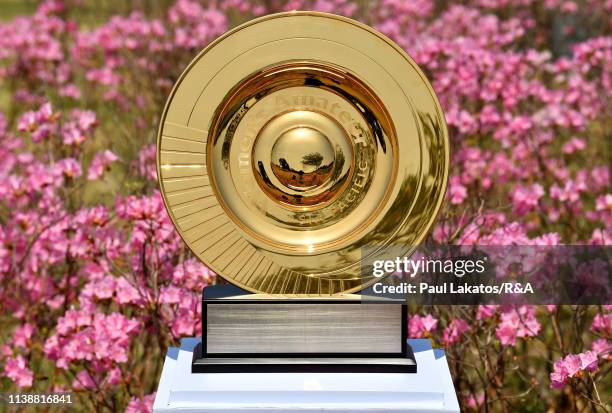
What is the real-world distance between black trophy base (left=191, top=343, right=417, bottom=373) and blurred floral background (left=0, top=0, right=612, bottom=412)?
414mm

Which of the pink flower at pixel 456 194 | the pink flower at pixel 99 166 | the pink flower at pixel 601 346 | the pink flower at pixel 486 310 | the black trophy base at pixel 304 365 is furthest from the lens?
the pink flower at pixel 456 194

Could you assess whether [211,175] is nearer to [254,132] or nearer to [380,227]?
[254,132]

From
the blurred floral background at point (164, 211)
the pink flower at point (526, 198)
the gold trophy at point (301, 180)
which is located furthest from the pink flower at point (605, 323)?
the gold trophy at point (301, 180)

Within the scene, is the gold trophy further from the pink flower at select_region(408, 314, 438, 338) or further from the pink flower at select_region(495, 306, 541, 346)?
the pink flower at select_region(495, 306, 541, 346)

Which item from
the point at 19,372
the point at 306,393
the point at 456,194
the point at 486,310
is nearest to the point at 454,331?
the point at 486,310

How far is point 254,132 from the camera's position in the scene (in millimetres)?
2287

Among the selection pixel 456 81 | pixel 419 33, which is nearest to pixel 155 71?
pixel 419 33

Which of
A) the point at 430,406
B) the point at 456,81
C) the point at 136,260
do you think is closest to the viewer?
the point at 430,406

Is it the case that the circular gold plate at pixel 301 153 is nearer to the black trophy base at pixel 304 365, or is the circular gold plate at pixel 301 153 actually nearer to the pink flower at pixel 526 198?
the black trophy base at pixel 304 365

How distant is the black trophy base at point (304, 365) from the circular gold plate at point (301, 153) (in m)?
0.16

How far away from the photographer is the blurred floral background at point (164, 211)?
2844 millimetres

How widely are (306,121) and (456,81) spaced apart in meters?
2.29

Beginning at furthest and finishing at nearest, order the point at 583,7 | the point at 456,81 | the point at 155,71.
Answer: the point at 583,7 → the point at 155,71 → the point at 456,81

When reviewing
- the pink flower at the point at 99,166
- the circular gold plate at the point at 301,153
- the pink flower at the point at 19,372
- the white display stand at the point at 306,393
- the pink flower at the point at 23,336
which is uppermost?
the pink flower at the point at 99,166
